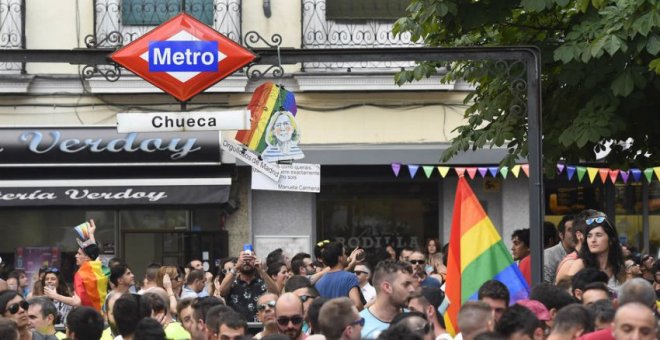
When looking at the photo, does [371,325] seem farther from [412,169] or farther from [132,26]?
[132,26]

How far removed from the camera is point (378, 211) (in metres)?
21.3

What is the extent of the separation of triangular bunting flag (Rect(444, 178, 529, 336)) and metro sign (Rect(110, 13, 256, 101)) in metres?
2.17

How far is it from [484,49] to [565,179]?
33.7 ft

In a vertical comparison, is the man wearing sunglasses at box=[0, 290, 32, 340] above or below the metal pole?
below

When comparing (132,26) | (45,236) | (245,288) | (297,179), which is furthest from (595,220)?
(45,236)

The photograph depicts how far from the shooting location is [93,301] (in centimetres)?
1311

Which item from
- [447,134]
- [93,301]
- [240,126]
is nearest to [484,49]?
[240,126]

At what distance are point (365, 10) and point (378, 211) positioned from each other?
9.89ft

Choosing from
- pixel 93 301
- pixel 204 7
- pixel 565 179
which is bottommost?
pixel 93 301

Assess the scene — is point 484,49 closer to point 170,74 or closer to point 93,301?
point 170,74

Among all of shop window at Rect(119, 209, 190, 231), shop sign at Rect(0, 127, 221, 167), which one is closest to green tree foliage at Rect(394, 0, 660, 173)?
shop sign at Rect(0, 127, 221, 167)

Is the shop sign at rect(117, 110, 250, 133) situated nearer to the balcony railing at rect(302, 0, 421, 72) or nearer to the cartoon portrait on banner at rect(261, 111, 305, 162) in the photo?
the cartoon portrait on banner at rect(261, 111, 305, 162)

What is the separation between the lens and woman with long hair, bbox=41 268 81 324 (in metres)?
13.9

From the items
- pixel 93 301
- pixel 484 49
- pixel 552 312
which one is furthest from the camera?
pixel 93 301
